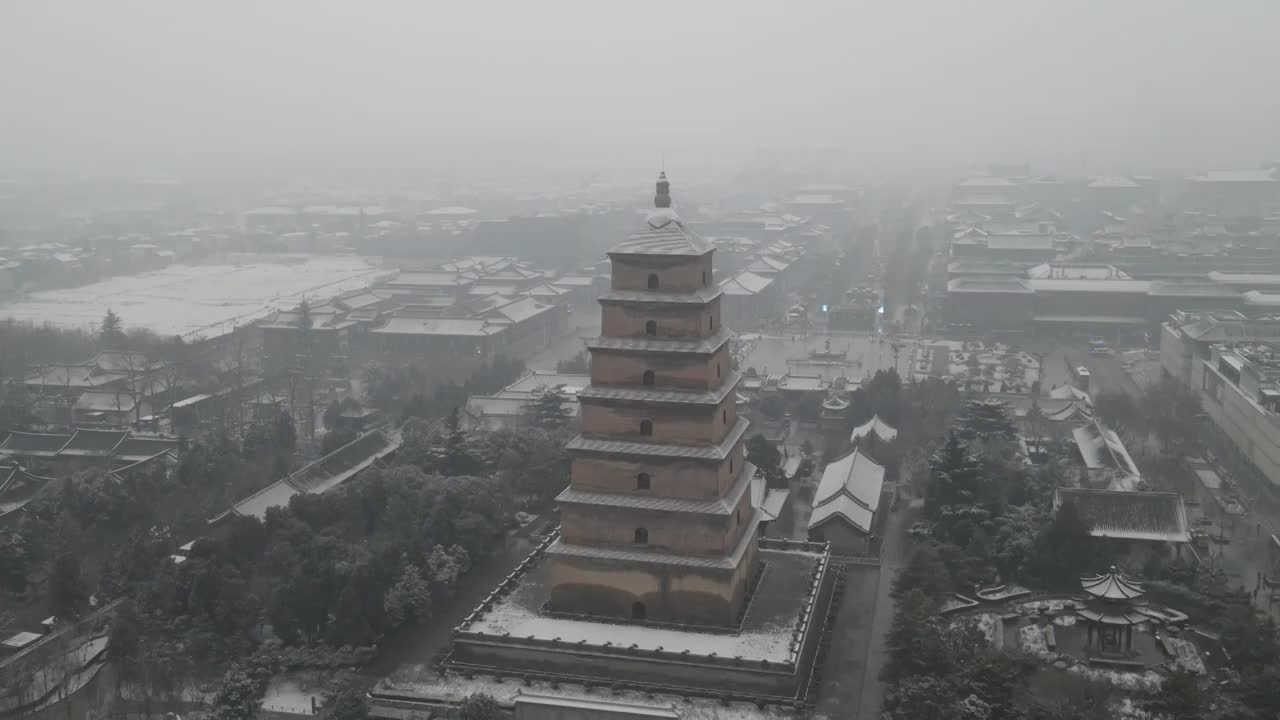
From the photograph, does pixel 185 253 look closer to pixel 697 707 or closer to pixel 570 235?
pixel 570 235

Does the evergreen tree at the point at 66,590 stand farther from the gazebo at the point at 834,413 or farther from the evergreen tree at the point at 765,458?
the gazebo at the point at 834,413

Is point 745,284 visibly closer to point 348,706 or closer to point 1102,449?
point 1102,449

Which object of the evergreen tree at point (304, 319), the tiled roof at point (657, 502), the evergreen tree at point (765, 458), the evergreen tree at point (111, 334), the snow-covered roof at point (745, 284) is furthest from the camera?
the snow-covered roof at point (745, 284)

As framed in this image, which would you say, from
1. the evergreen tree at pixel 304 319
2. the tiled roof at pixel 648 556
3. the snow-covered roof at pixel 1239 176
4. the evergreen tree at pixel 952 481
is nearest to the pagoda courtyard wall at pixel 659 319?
the tiled roof at pixel 648 556

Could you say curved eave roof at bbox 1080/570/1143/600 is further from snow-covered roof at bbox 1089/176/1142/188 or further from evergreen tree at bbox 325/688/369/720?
snow-covered roof at bbox 1089/176/1142/188

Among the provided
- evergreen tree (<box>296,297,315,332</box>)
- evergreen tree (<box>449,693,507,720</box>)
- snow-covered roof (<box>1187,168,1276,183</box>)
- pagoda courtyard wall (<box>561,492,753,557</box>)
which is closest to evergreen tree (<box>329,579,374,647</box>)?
evergreen tree (<box>449,693,507,720</box>)

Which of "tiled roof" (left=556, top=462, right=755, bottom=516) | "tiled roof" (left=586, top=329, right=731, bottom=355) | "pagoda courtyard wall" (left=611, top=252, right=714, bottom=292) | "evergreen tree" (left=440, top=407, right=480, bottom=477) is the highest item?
"pagoda courtyard wall" (left=611, top=252, right=714, bottom=292)
